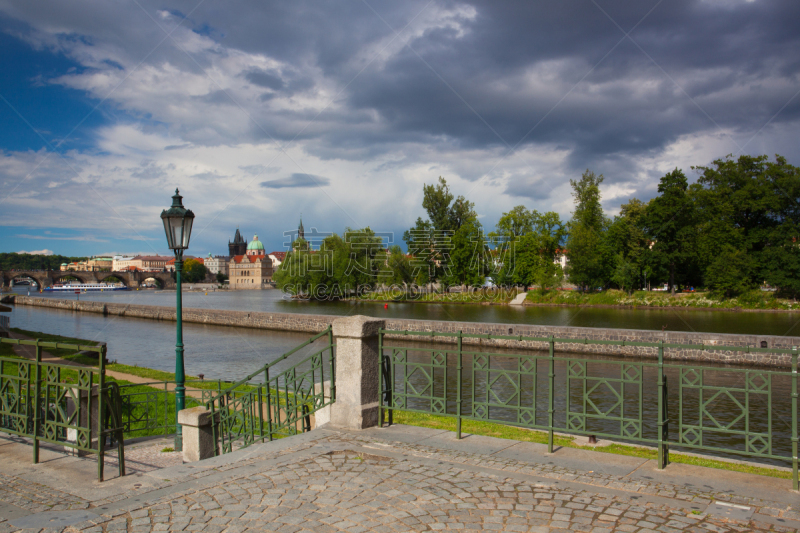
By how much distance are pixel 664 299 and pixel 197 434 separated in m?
52.9

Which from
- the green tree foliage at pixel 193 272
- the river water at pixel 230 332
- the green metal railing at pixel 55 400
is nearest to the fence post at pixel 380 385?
the green metal railing at pixel 55 400

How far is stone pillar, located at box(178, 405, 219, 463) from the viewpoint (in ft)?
25.0

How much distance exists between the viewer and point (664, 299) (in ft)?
169

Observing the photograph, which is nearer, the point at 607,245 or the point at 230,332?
the point at 230,332

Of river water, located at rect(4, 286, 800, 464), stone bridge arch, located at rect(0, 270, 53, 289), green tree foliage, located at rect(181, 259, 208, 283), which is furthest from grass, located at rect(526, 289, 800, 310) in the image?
green tree foliage, located at rect(181, 259, 208, 283)

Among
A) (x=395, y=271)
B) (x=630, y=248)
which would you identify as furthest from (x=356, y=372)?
(x=395, y=271)

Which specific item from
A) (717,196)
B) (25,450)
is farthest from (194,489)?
(717,196)

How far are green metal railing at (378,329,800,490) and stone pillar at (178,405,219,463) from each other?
271 centimetres

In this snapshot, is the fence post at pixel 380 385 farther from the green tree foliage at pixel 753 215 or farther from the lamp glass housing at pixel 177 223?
the green tree foliage at pixel 753 215

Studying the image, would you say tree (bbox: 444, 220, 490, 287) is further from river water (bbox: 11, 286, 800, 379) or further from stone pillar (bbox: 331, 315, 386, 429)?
stone pillar (bbox: 331, 315, 386, 429)

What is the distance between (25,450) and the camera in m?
6.46

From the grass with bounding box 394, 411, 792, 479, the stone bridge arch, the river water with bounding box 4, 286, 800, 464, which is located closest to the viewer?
the grass with bounding box 394, 411, 792, 479

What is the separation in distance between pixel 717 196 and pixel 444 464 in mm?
60430

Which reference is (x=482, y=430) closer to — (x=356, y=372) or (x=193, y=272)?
(x=356, y=372)
